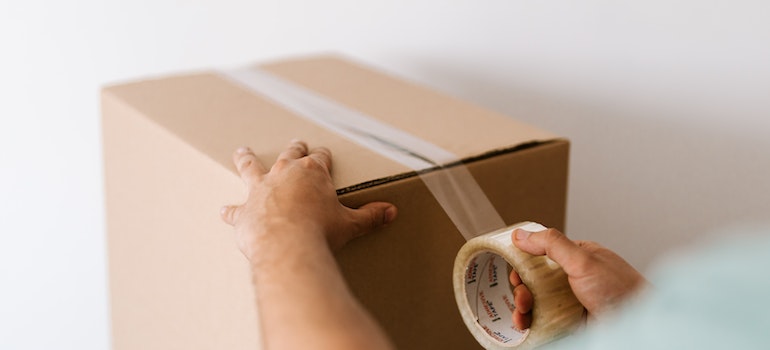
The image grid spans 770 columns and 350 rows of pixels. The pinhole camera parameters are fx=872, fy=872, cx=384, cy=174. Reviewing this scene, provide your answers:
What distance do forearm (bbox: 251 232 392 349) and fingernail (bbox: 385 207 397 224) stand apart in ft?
0.33

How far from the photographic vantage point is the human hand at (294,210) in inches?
25.3

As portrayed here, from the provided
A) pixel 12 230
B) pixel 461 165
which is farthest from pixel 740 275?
pixel 12 230

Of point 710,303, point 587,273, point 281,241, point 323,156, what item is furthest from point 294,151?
point 710,303

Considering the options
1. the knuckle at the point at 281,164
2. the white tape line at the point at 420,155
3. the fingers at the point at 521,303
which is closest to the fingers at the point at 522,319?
the fingers at the point at 521,303

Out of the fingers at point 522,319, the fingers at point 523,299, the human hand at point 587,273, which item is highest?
the human hand at point 587,273

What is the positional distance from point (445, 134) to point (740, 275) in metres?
0.42

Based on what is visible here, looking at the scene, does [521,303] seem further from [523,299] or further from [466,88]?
[466,88]

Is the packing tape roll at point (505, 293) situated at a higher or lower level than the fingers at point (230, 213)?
lower

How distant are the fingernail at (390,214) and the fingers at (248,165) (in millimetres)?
106

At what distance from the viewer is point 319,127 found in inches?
33.8

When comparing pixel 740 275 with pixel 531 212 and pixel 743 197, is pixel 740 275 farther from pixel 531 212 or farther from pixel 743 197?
pixel 743 197

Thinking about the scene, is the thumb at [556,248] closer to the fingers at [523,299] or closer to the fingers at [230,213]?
the fingers at [523,299]

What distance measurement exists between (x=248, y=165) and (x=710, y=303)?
1.32ft

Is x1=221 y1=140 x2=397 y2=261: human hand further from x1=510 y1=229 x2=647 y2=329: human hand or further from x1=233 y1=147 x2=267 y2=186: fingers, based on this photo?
x1=510 y1=229 x2=647 y2=329: human hand
